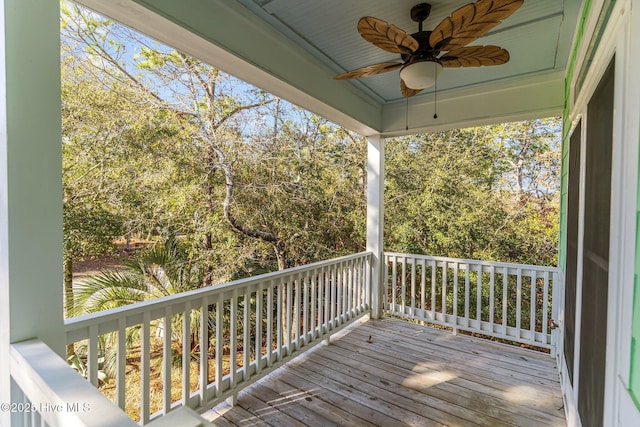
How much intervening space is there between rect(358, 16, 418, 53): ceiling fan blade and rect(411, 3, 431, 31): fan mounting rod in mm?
340

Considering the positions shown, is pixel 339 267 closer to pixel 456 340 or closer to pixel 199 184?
pixel 456 340

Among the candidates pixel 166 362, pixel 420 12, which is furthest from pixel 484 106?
pixel 166 362

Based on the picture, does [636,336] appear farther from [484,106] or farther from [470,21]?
[484,106]

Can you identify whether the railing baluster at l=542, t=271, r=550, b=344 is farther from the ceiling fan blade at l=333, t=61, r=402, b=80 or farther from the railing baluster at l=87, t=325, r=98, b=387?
A: the railing baluster at l=87, t=325, r=98, b=387

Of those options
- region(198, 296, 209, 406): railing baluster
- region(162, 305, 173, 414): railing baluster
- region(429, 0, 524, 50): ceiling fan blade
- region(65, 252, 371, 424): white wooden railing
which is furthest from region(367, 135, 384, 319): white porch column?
region(162, 305, 173, 414): railing baluster

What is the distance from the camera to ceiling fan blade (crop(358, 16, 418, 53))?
156 centimetres

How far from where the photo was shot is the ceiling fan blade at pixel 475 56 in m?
1.80

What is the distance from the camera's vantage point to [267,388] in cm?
237

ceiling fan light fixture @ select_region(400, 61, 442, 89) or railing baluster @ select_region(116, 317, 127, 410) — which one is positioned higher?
ceiling fan light fixture @ select_region(400, 61, 442, 89)

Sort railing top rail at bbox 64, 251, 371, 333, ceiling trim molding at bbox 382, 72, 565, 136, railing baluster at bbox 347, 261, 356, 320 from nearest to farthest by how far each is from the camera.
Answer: railing top rail at bbox 64, 251, 371, 333
ceiling trim molding at bbox 382, 72, 565, 136
railing baluster at bbox 347, 261, 356, 320

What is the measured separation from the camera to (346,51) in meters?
2.54

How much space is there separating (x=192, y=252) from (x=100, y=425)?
4546 mm

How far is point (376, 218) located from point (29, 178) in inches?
133

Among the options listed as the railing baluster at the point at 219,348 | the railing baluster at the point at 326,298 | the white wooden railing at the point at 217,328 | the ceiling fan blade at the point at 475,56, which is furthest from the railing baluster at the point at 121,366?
the ceiling fan blade at the point at 475,56
